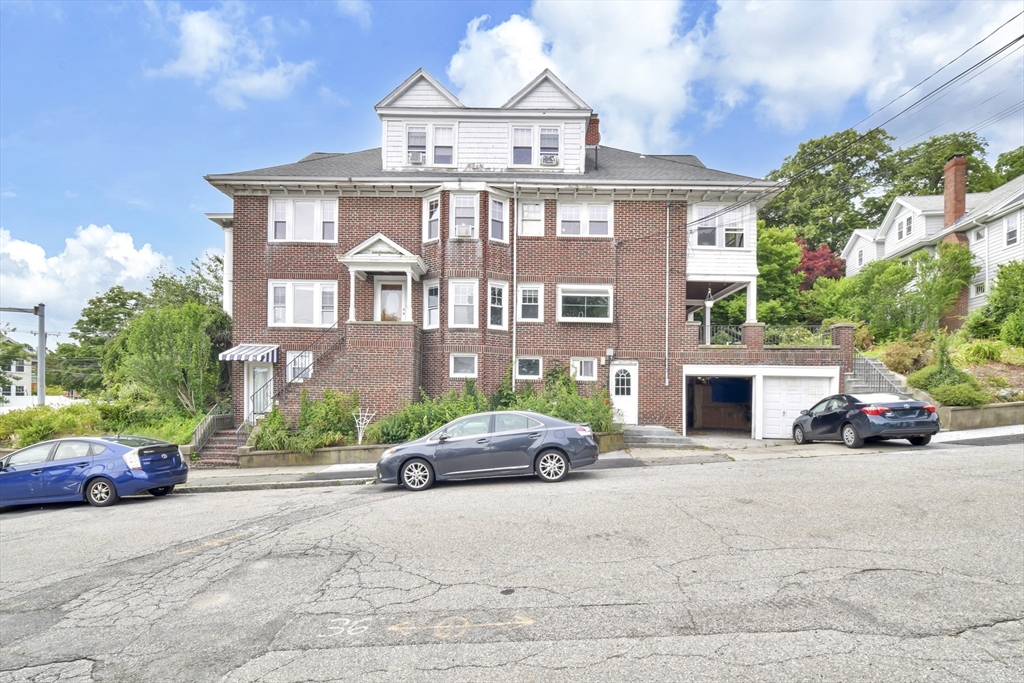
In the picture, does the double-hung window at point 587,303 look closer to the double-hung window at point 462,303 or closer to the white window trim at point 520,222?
the white window trim at point 520,222

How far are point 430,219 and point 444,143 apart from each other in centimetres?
315

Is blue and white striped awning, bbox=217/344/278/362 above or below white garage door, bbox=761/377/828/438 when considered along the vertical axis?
above

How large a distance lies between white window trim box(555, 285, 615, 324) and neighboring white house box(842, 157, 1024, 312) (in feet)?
55.8

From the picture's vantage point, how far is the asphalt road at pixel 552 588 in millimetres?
4207

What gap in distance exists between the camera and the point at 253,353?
19516 millimetres

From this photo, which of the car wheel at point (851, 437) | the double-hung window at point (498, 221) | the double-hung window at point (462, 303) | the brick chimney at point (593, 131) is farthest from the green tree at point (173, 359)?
the car wheel at point (851, 437)

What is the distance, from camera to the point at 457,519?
8.28 m

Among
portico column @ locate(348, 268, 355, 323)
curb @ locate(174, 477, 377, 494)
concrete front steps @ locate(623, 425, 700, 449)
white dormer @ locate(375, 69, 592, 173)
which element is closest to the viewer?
curb @ locate(174, 477, 377, 494)

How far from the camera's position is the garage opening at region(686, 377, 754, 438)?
78.1ft

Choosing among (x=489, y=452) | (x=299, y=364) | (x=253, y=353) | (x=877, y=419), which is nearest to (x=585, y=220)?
(x=877, y=419)

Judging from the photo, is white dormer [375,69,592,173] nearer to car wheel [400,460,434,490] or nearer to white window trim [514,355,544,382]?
white window trim [514,355,544,382]

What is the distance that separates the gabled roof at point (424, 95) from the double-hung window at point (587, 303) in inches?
300

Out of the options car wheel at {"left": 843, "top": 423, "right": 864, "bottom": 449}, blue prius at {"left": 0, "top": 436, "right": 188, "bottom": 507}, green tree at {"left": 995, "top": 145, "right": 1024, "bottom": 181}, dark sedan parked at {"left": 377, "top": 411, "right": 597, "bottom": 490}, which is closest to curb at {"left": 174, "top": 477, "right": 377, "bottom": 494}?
blue prius at {"left": 0, "top": 436, "right": 188, "bottom": 507}

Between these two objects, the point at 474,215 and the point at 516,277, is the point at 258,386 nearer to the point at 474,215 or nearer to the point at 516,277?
the point at 474,215
